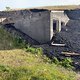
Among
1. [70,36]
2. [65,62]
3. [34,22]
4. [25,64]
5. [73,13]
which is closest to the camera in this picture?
[25,64]

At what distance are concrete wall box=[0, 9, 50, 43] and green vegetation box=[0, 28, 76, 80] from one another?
1.40 metres

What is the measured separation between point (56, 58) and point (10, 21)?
512 cm

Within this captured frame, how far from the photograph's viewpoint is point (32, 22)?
16.2m

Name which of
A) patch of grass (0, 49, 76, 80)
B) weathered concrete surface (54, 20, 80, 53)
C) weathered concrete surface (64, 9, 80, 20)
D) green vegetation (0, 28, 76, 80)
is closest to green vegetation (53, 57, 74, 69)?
green vegetation (0, 28, 76, 80)

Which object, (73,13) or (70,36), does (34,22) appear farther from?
(73,13)

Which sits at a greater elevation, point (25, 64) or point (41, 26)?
point (41, 26)

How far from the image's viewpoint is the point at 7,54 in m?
12.6

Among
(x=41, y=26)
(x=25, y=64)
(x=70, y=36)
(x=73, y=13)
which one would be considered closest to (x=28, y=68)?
(x=25, y=64)

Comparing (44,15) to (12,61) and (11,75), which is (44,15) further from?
(11,75)

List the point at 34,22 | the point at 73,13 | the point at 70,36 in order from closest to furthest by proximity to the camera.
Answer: the point at 34,22 → the point at 70,36 → the point at 73,13

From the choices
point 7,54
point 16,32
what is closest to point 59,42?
point 16,32

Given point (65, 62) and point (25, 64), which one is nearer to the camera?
point (25, 64)

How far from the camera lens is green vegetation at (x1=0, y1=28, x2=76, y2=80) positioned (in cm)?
1029

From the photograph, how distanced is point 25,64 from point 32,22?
17.3 ft
